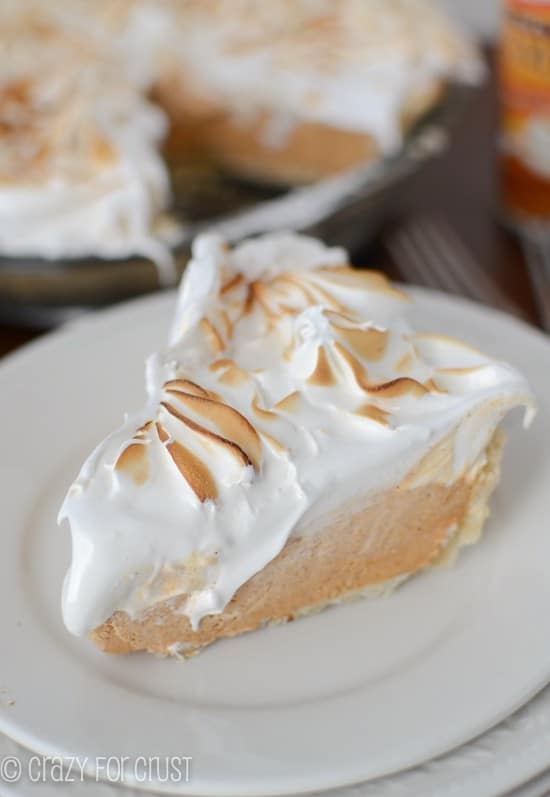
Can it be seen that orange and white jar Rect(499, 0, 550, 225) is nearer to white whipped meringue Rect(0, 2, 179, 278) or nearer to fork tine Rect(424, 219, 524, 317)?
fork tine Rect(424, 219, 524, 317)

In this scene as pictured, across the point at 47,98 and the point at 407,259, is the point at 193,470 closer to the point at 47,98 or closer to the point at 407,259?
the point at 407,259

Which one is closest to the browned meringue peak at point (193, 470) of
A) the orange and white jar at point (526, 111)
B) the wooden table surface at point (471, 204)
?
the wooden table surface at point (471, 204)

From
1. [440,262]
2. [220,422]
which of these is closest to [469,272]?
[440,262]

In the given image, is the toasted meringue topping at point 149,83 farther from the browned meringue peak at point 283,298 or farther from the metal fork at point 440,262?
the browned meringue peak at point 283,298

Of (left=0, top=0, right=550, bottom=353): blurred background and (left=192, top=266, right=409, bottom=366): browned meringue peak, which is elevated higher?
(left=192, top=266, right=409, bottom=366): browned meringue peak

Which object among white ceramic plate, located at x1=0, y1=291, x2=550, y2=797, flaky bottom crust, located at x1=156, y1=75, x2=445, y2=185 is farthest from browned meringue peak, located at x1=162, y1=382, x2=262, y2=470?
flaky bottom crust, located at x1=156, y1=75, x2=445, y2=185

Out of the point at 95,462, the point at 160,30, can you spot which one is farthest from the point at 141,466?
the point at 160,30
